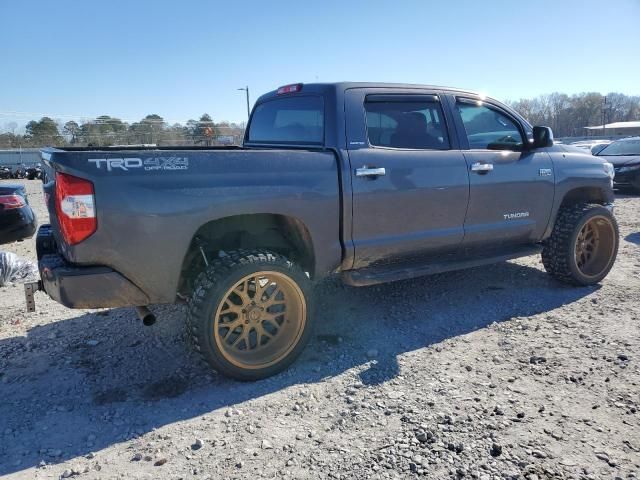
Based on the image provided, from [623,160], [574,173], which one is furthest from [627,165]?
[574,173]

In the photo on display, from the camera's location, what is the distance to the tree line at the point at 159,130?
19.1 meters

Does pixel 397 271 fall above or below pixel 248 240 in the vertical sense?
below

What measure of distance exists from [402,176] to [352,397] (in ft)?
5.62

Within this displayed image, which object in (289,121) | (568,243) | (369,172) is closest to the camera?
(369,172)

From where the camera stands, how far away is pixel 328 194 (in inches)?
Answer: 135

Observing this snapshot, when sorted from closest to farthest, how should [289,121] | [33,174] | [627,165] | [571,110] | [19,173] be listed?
[289,121]
[627,165]
[33,174]
[19,173]
[571,110]

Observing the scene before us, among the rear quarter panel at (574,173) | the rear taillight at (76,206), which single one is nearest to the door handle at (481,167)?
the rear quarter panel at (574,173)

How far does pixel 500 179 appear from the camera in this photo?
4383mm

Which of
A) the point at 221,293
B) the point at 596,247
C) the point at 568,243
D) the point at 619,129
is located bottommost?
the point at 596,247

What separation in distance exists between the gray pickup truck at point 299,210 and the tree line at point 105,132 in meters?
20.5

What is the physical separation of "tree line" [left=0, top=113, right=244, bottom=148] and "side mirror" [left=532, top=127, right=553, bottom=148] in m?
20.4

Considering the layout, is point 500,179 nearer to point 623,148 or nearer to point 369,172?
point 369,172

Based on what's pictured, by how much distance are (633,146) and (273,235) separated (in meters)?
14.0

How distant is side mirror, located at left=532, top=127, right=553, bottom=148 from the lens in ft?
15.2
